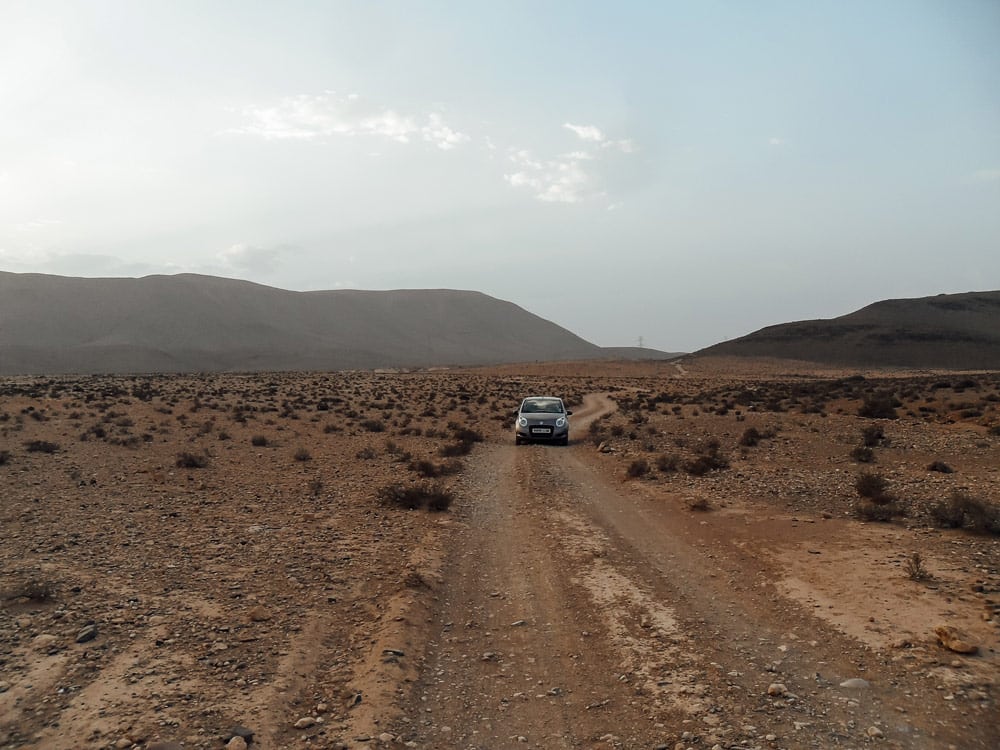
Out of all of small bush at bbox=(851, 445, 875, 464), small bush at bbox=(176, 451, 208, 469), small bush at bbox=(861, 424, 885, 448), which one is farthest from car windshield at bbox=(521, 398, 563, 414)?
small bush at bbox=(176, 451, 208, 469)

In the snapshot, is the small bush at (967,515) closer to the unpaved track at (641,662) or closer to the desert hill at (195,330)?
the unpaved track at (641,662)

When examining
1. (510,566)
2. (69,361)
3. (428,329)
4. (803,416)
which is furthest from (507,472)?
(428,329)

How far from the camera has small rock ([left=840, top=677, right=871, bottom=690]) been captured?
16.9 ft

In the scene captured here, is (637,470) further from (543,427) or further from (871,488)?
(543,427)

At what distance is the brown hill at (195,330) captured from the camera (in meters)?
123

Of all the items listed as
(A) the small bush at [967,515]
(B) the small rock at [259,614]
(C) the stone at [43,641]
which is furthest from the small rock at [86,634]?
(A) the small bush at [967,515]

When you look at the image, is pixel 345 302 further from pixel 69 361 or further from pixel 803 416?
pixel 803 416

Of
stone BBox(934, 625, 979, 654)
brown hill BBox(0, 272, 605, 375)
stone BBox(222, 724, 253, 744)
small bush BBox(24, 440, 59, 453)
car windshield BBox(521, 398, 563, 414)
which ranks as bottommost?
small bush BBox(24, 440, 59, 453)

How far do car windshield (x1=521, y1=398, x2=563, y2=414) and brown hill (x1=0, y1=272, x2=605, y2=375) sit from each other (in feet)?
359

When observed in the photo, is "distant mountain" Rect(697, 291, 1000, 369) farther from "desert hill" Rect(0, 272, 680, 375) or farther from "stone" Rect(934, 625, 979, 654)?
"stone" Rect(934, 625, 979, 654)

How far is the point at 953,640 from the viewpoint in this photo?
5742mm

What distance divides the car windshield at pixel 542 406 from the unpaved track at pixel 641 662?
13.0m

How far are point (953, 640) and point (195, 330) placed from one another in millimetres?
158099

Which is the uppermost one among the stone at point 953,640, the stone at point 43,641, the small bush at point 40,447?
the stone at point 953,640
